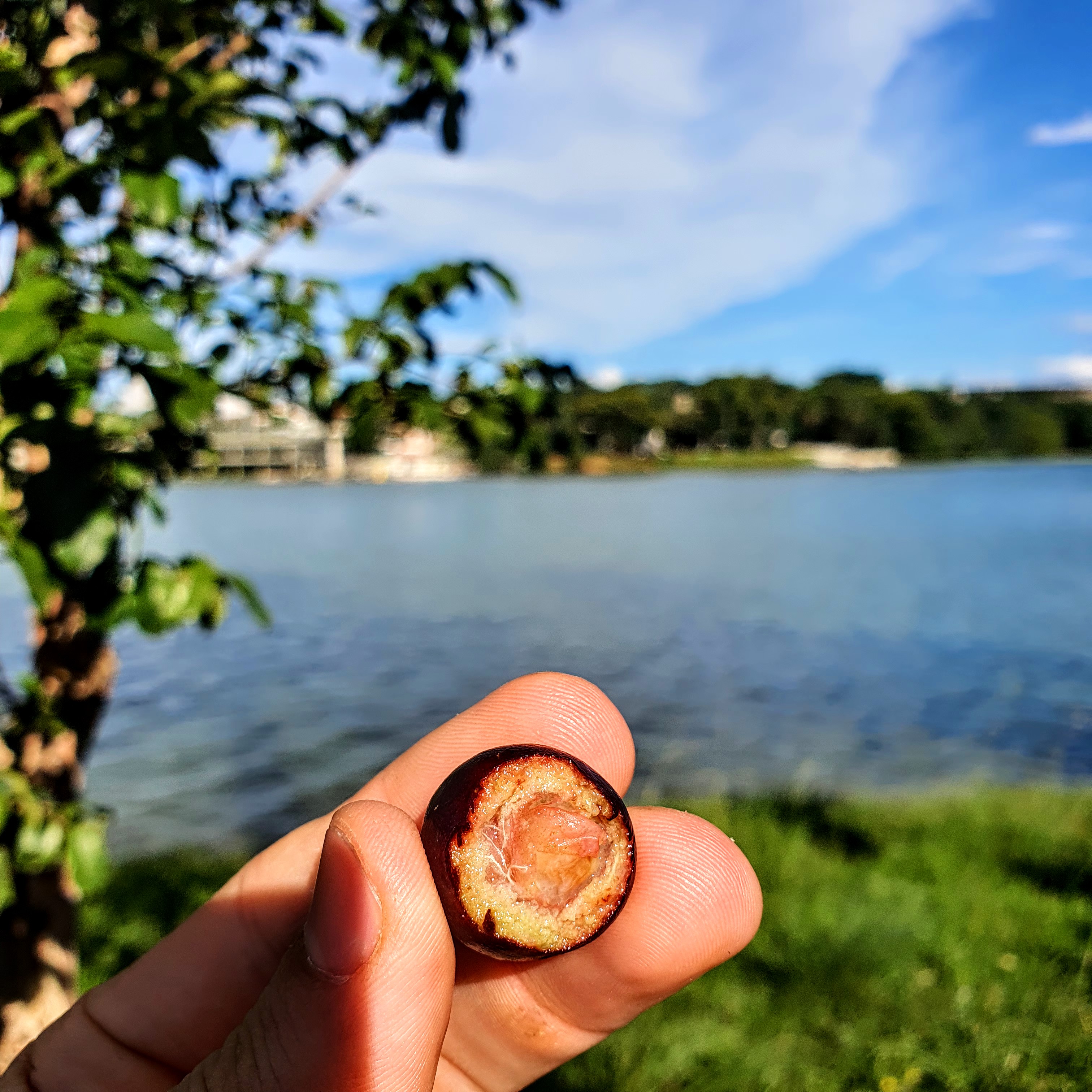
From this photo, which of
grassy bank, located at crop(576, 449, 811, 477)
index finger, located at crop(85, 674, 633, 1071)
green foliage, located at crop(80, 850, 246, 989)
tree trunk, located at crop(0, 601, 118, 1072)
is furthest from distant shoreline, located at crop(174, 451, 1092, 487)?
index finger, located at crop(85, 674, 633, 1071)

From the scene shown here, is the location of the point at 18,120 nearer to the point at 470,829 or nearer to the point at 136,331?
the point at 136,331

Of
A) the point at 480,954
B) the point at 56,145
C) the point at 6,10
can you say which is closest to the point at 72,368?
the point at 56,145

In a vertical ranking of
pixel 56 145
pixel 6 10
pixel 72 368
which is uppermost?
pixel 6 10

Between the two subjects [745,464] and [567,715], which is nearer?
[567,715]

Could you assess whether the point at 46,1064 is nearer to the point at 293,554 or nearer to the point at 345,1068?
the point at 345,1068

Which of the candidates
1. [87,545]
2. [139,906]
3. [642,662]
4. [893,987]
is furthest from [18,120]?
[642,662]

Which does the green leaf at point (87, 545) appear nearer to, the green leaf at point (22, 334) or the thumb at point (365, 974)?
the green leaf at point (22, 334)

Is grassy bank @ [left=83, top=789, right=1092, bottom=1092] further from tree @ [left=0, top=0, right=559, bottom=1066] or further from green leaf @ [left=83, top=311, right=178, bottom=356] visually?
green leaf @ [left=83, top=311, right=178, bottom=356]
